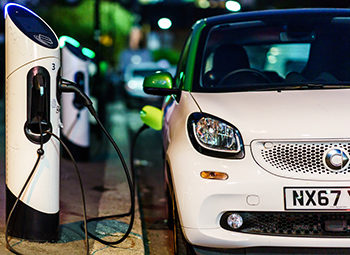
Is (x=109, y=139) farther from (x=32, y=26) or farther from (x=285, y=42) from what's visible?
(x=285, y=42)

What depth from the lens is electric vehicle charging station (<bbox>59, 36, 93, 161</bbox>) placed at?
9.52m

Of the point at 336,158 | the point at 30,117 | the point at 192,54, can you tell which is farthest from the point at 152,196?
the point at 336,158

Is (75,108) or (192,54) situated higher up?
(192,54)

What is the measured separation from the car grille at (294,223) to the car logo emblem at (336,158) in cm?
27

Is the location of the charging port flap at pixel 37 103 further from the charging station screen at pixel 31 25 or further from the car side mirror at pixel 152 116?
the car side mirror at pixel 152 116

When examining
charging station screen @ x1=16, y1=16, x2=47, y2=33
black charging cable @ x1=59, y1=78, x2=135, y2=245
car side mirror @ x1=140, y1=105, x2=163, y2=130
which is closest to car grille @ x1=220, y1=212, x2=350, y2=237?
black charging cable @ x1=59, y1=78, x2=135, y2=245

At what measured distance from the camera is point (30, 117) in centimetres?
462

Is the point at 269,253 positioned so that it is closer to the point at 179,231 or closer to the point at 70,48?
the point at 179,231

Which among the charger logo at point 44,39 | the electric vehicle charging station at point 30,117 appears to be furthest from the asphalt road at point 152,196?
the charger logo at point 44,39

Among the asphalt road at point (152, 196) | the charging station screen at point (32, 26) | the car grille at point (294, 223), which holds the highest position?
the charging station screen at point (32, 26)

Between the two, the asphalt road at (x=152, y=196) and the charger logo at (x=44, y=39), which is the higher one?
the charger logo at (x=44, y=39)

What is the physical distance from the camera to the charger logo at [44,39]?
15.1ft

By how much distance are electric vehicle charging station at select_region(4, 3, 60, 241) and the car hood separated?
3.24 feet

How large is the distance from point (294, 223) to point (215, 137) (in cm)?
68
